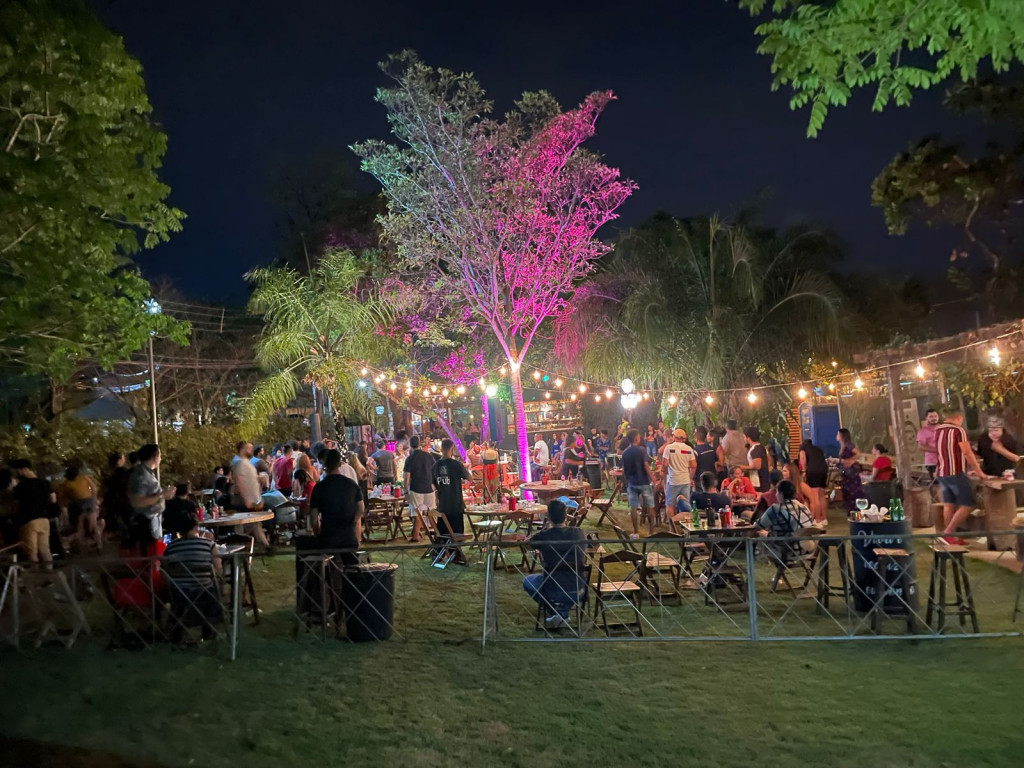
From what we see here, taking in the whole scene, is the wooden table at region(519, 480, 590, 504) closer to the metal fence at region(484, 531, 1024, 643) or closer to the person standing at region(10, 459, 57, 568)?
the metal fence at region(484, 531, 1024, 643)

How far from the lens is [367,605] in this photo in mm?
7012

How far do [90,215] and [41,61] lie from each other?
5.65 feet

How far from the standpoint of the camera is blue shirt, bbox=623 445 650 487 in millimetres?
12391

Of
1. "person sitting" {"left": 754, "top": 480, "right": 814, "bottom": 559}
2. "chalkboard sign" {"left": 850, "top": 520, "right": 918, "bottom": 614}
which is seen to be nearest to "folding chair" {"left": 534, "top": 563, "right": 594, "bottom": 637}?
"person sitting" {"left": 754, "top": 480, "right": 814, "bottom": 559}

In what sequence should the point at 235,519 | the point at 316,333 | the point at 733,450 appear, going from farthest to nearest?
1. the point at 316,333
2. the point at 733,450
3. the point at 235,519

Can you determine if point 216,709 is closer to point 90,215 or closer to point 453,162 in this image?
point 90,215

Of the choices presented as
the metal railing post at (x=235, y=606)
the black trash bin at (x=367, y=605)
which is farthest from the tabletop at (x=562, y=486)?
the metal railing post at (x=235, y=606)

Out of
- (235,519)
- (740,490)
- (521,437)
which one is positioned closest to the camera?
(235,519)

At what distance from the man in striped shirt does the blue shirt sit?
426 cm

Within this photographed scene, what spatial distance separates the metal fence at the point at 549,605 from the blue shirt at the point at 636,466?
3972 millimetres

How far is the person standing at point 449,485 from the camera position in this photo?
10719mm

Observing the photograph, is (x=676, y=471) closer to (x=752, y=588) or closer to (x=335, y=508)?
(x=752, y=588)

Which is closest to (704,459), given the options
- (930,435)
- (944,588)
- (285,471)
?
(930,435)

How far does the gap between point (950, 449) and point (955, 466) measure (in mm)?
223
